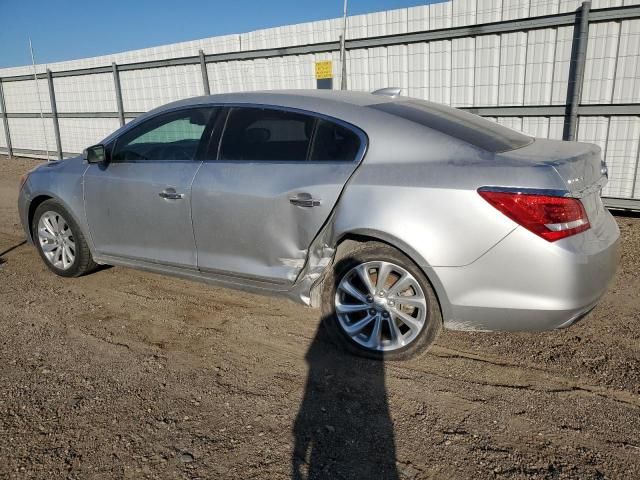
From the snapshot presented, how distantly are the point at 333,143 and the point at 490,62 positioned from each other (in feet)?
14.9

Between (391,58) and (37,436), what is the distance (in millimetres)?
6852

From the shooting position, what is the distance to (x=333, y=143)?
3.37 meters

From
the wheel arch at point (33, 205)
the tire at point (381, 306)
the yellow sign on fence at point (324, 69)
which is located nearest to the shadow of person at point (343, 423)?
the tire at point (381, 306)

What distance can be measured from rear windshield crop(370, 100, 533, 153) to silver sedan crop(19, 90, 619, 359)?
0.02 metres

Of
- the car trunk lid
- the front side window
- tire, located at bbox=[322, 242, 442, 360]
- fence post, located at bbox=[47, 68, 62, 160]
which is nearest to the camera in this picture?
the car trunk lid

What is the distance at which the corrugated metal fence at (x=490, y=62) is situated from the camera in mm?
6191

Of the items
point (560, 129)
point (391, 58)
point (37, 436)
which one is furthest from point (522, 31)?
point (37, 436)

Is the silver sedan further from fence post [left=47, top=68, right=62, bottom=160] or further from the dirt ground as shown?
fence post [left=47, top=68, right=62, bottom=160]

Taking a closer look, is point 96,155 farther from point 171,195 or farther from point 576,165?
point 576,165

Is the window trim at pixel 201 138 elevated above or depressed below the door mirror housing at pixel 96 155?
above

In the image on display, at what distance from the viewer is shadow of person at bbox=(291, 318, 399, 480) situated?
235 cm

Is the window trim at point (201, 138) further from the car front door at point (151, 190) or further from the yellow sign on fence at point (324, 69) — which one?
the yellow sign on fence at point (324, 69)

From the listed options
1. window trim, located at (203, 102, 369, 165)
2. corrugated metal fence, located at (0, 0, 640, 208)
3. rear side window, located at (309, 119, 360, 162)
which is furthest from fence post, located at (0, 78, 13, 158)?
rear side window, located at (309, 119, 360, 162)

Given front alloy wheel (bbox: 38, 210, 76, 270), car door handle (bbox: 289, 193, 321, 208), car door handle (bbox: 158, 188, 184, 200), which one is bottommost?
front alloy wheel (bbox: 38, 210, 76, 270)
